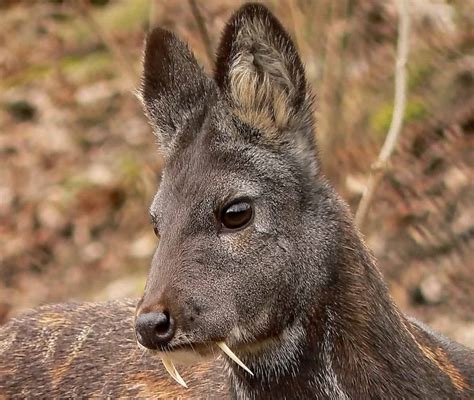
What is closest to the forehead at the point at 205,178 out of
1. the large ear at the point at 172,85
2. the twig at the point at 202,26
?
the large ear at the point at 172,85

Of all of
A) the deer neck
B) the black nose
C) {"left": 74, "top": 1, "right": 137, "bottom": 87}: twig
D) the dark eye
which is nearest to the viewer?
the black nose

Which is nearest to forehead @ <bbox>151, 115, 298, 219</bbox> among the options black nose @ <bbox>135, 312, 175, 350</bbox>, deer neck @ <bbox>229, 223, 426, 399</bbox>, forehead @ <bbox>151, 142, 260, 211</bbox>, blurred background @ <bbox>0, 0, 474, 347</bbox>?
forehead @ <bbox>151, 142, 260, 211</bbox>

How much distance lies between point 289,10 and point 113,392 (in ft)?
12.8

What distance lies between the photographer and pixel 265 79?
4863 millimetres

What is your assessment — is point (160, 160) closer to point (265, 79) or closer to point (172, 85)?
point (172, 85)

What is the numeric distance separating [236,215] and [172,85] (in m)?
0.94

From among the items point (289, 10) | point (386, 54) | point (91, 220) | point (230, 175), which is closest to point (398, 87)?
point (289, 10)

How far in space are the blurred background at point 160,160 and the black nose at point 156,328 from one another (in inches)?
166

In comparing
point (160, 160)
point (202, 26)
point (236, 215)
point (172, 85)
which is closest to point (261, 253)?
point (236, 215)

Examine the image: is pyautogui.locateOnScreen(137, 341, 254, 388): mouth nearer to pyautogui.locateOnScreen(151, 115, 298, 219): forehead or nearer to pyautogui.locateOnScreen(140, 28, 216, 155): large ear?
pyautogui.locateOnScreen(151, 115, 298, 219): forehead

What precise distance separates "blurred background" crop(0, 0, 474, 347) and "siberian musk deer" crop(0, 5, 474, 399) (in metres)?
3.25

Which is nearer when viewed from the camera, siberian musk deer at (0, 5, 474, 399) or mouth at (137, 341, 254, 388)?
mouth at (137, 341, 254, 388)

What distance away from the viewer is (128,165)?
12180 millimetres

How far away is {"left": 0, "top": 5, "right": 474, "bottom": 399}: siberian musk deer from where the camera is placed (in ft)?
14.7
